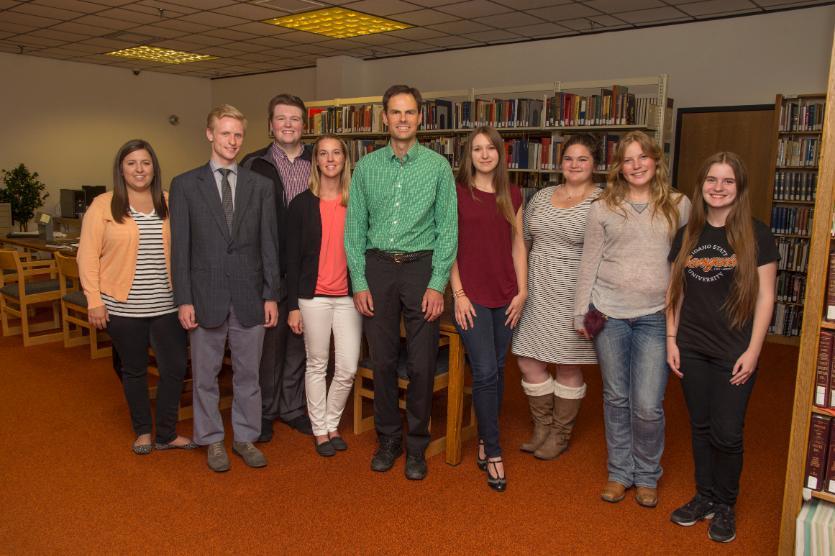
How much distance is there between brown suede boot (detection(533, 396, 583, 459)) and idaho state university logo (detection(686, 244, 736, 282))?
1024 mm

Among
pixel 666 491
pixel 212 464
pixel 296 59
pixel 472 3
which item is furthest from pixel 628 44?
pixel 212 464

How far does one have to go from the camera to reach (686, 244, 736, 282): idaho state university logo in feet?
7.84

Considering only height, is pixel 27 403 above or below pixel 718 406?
below

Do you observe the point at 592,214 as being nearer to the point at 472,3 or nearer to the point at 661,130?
the point at 661,130

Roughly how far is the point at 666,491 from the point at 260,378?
2.00m

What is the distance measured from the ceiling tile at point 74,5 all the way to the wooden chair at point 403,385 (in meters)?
5.31

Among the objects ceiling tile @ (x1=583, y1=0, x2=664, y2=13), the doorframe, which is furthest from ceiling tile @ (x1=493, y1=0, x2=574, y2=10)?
the doorframe

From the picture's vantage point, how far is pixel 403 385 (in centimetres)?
325

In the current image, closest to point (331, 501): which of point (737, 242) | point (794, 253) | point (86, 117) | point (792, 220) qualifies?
point (737, 242)

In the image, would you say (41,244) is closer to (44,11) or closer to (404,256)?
(44,11)

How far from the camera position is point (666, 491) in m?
2.96

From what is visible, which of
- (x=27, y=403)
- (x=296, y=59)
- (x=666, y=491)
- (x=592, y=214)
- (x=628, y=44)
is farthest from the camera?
(x=296, y=59)

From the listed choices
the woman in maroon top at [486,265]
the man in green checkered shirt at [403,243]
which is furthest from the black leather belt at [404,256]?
the woman in maroon top at [486,265]

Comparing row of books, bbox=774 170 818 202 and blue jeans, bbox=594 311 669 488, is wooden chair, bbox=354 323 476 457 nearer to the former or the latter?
blue jeans, bbox=594 311 669 488
